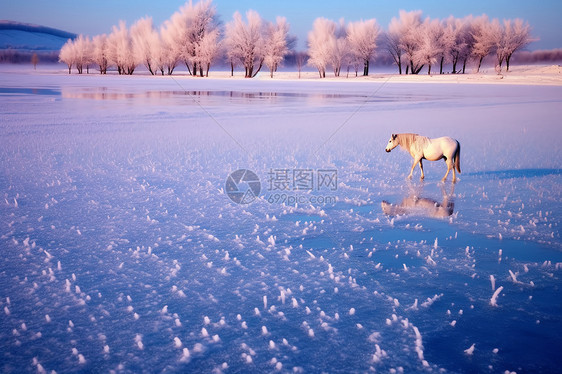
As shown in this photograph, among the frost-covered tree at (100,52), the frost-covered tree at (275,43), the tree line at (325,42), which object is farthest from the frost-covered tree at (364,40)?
the frost-covered tree at (100,52)

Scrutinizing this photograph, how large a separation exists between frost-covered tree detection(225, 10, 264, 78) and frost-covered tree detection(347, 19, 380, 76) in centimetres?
1747

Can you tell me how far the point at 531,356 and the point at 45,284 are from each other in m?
3.73

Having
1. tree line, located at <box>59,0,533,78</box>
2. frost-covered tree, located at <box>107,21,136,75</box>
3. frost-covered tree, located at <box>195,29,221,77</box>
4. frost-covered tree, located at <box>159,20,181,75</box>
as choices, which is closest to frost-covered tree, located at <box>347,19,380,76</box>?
tree line, located at <box>59,0,533,78</box>

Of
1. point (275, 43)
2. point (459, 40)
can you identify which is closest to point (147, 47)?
point (275, 43)

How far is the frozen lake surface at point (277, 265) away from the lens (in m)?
2.72

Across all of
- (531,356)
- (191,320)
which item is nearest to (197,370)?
(191,320)

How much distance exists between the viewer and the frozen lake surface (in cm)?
272

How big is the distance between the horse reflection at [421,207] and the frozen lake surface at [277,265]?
0.06 meters

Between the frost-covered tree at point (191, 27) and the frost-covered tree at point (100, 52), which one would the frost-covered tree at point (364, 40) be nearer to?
the frost-covered tree at point (191, 27)

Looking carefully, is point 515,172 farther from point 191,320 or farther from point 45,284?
point 45,284

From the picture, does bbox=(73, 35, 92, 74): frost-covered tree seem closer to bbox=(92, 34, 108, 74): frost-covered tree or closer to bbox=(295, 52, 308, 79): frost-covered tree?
bbox=(92, 34, 108, 74): frost-covered tree

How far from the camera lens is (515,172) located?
7.73 m

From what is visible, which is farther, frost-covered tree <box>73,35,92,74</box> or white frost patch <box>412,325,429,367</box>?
frost-covered tree <box>73,35,92,74</box>

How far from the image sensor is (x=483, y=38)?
77438 millimetres
